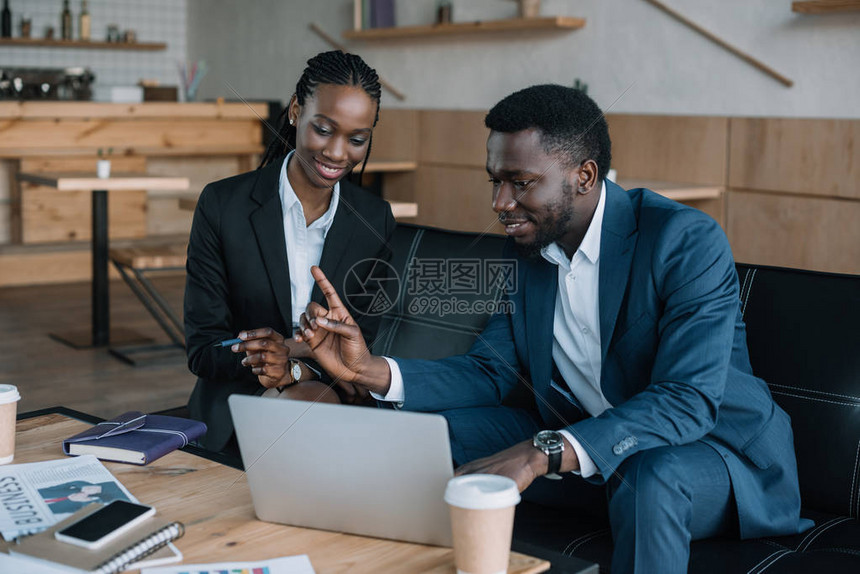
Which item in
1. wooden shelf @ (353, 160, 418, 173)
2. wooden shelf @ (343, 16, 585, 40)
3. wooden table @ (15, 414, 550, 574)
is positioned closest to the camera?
wooden table @ (15, 414, 550, 574)

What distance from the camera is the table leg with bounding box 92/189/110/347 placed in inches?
170

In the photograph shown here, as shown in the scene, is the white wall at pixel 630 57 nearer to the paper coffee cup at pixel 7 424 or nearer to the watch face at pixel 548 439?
the watch face at pixel 548 439

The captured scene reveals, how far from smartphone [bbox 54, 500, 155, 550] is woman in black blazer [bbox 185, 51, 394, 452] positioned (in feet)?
2.11

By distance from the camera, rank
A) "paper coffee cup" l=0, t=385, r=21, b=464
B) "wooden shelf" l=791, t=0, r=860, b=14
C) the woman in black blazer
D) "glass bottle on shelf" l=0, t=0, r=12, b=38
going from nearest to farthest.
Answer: "paper coffee cup" l=0, t=385, r=21, b=464 < the woman in black blazer < "wooden shelf" l=791, t=0, r=860, b=14 < "glass bottle on shelf" l=0, t=0, r=12, b=38

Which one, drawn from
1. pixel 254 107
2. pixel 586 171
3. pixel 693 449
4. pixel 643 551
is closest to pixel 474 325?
pixel 586 171

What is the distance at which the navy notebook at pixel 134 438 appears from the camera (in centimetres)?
145

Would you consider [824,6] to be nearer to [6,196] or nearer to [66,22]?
[6,196]

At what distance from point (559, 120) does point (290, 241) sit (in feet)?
2.19

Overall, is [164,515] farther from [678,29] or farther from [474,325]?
[678,29]

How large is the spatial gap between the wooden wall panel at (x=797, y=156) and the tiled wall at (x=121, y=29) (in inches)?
191


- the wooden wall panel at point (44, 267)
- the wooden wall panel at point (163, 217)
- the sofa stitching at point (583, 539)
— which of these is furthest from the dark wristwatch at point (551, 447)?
the wooden wall panel at point (163, 217)

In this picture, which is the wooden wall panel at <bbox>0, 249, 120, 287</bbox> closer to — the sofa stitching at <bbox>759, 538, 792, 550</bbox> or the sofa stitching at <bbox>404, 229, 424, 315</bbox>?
the sofa stitching at <bbox>404, 229, 424, 315</bbox>

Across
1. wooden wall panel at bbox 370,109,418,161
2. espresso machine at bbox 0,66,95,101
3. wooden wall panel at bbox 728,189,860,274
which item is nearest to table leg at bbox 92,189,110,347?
espresso machine at bbox 0,66,95,101

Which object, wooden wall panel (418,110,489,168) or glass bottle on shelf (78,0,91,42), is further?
glass bottle on shelf (78,0,91,42)
